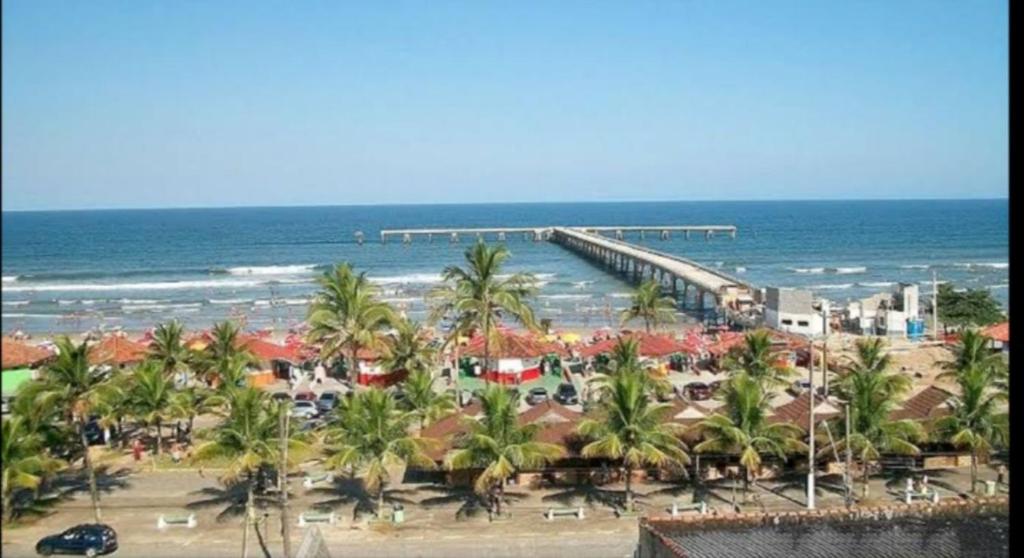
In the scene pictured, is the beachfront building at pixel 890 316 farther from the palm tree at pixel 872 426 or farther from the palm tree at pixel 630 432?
the palm tree at pixel 630 432

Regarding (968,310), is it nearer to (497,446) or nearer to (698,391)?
(698,391)

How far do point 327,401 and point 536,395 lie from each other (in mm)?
5359

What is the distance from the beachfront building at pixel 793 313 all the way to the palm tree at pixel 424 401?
1956 cm

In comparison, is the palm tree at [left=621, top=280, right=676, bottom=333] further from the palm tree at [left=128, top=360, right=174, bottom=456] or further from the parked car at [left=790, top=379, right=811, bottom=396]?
the palm tree at [left=128, top=360, right=174, bottom=456]

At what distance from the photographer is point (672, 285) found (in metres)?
56.1

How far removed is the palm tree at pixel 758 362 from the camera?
847 inches

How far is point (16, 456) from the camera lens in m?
4.50

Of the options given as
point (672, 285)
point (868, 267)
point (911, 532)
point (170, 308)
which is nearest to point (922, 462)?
point (911, 532)

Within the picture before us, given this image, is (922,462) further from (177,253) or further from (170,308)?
(177,253)

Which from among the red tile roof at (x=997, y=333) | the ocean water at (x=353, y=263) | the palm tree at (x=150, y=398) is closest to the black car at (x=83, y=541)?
the palm tree at (x=150, y=398)

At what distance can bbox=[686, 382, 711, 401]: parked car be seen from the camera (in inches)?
1015

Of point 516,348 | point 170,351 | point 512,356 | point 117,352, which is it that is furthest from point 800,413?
point 117,352

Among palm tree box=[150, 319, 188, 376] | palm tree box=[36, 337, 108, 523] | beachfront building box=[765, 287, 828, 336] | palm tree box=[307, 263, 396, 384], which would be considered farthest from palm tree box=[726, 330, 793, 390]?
beachfront building box=[765, 287, 828, 336]

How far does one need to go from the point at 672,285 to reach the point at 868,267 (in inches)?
899
